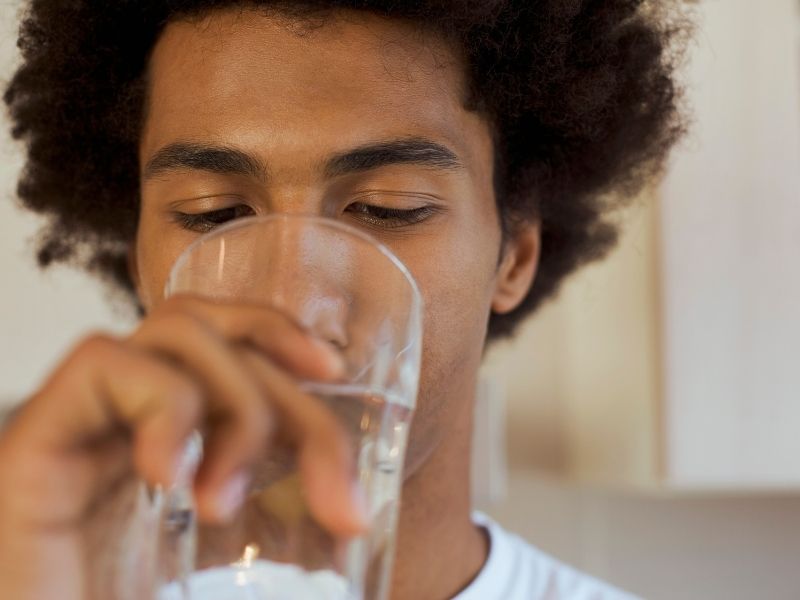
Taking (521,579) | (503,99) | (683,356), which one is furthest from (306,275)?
(683,356)

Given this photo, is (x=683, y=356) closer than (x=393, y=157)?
No

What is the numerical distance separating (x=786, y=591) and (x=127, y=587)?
1.60 metres

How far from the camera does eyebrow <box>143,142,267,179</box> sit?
80cm

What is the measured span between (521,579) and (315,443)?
0.69m

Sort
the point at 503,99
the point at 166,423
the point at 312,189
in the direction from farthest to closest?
the point at 503,99, the point at 312,189, the point at 166,423

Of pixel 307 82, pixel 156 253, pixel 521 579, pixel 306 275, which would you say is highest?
pixel 307 82

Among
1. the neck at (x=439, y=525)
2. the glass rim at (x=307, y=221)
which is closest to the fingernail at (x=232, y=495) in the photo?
the glass rim at (x=307, y=221)

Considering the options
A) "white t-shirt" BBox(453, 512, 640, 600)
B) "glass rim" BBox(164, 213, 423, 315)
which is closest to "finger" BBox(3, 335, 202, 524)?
"glass rim" BBox(164, 213, 423, 315)

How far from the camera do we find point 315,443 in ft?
1.36

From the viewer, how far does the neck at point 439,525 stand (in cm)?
95

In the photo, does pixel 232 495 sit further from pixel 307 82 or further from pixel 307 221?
pixel 307 82

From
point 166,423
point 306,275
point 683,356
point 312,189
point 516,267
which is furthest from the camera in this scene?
point 683,356

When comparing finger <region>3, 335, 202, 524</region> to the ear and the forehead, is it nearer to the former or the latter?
the forehead

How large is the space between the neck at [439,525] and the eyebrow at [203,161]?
0.96 feet
